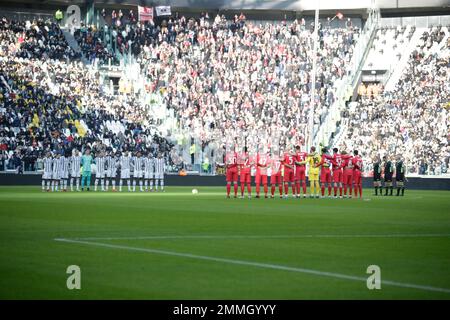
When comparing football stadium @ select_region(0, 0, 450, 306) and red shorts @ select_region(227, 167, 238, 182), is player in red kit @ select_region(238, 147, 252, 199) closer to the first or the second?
football stadium @ select_region(0, 0, 450, 306)

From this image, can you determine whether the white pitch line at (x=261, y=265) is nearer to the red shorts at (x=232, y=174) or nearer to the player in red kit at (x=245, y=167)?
the player in red kit at (x=245, y=167)

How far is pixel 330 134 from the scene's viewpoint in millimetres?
64250

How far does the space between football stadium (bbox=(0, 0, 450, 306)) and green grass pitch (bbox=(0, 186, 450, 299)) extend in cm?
29

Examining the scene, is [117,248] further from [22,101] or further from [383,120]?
[383,120]

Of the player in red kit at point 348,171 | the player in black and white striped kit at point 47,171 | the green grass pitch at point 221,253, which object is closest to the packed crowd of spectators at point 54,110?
the player in black and white striped kit at point 47,171

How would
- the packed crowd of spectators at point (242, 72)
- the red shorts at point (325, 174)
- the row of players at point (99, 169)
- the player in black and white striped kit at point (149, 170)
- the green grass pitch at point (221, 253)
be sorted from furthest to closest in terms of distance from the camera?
1. the packed crowd of spectators at point (242, 72)
2. the player in black and white striped kit at point (149, 170)
3. the row of players at point (99, 169)
4. the red shorts at point (325, 174)
5. the green grass pitch at point (221, 253)

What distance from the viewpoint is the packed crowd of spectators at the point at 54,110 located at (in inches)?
2255

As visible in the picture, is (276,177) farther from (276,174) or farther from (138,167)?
(138,167)

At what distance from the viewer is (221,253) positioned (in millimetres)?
16594

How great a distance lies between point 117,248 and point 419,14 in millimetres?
58366

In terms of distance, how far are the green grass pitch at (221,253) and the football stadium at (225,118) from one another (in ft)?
0.96

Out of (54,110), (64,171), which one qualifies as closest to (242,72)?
(54,110)

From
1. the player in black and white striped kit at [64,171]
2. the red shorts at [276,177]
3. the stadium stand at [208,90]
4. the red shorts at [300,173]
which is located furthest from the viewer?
the stadium stand at [208,90]

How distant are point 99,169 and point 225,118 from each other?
52.7 feet
